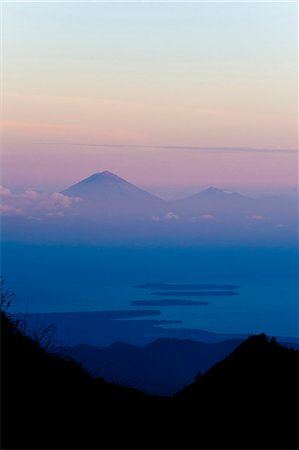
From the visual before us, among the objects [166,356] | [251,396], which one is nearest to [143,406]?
[251,396]

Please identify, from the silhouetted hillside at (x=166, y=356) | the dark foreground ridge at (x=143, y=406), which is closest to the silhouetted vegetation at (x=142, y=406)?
the dark foreground ridge at (x=143, y=406)

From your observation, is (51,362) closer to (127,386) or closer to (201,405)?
(127,386)

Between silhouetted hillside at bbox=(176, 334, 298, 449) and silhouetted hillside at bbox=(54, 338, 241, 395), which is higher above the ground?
silhouetted hillside at bbox=(54, 338, 241, 395)

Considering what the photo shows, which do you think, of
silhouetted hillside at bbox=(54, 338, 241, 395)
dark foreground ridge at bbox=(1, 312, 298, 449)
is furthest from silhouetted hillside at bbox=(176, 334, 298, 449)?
silhouetted hillside at bbox=(54, 338, 241, 395)

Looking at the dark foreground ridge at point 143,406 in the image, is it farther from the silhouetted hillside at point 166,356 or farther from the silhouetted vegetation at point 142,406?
the silhouetted hillside at point 166,356

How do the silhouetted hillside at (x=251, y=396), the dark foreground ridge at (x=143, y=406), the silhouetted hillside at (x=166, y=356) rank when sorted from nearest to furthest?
the dark foreground ridge at (x=143, y=406), the silhouetted hillside at (x=251, y=396), the silhouetted hillside at (x=166, y=356)

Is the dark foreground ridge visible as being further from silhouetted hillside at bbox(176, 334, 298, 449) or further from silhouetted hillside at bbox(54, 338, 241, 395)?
silhouetted hillside at bbox(54, 338, 241, 395)

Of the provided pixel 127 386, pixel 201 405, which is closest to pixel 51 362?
pixel 127 386
